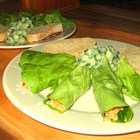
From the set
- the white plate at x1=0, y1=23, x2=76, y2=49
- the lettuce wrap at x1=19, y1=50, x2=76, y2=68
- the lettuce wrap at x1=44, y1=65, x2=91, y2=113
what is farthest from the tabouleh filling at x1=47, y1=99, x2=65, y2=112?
the white plate at x1=0, y1=23, x2=76, y2=49

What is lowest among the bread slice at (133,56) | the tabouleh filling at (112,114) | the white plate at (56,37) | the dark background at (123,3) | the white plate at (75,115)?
the dark background at (123,3)

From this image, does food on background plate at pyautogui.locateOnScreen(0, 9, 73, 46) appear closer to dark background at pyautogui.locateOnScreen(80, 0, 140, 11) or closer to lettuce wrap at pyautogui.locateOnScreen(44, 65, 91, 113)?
lettuce wrap at pyautogui.locateOnScreen(44, 65, 91, 113)

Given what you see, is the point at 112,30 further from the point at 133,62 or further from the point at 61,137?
the point at 61,137

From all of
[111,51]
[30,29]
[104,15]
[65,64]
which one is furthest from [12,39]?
[104,15]

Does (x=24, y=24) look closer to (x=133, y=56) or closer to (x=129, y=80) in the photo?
(x=133, y=56)

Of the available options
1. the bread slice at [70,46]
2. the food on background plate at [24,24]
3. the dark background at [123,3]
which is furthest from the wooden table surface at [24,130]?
the dark background at [123,3]

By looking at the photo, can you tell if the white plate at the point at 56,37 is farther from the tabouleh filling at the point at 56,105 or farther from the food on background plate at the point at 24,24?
the tabouleh filling at the point at 56,105
